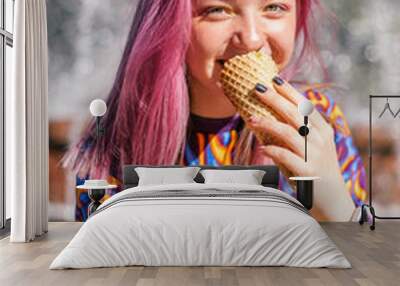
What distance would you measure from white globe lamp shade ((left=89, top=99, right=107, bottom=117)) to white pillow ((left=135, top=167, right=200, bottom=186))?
34.6 inches

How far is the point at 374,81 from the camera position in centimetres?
778

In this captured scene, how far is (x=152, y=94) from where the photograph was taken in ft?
25.2

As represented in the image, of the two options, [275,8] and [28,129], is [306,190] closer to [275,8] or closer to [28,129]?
[275,8]

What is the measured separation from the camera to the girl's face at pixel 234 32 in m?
7.62

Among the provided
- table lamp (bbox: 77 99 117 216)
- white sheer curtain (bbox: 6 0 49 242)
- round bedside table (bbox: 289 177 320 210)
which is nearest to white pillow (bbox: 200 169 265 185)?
round bedside table (bbox: 289 177 320 210)

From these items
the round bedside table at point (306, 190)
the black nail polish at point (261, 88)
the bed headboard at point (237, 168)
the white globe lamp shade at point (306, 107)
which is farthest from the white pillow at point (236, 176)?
the black nail polish at point (261, 88)

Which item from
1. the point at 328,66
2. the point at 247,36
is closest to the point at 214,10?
the point at 247,36

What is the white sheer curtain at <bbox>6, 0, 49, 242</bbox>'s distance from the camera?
6.29 m

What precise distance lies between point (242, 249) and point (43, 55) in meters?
3.54

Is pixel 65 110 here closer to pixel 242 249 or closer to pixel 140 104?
pixel 140 104

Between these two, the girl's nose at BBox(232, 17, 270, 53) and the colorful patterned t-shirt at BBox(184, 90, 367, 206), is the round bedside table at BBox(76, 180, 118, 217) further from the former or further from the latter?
the girl's nose at BBox(232, 17, 270, 53)

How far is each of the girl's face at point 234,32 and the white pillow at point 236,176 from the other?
1.17 metres

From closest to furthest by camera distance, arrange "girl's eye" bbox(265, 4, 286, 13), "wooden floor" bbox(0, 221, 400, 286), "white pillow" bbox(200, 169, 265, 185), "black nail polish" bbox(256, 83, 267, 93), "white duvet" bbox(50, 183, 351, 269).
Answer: "wooden floor" bbox(0, 221, 400, 286), "white duvet" bbox(50, 183, 351, 269), "white pillow" bbox(200, 169, 265, 185), "black nail polish" bbox(256, 83, 267, 93), "girl's eye" bbox(265, 4, 286, 13)

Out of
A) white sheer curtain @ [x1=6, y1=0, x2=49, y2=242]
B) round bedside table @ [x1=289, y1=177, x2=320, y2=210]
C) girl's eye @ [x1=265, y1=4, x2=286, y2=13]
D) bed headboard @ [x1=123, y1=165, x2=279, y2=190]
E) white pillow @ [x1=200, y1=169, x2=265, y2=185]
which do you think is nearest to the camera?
white sheer curtain @ [x1=6, y1=0, x2=49, y2=242]
